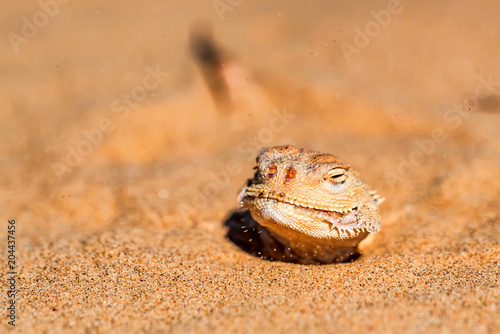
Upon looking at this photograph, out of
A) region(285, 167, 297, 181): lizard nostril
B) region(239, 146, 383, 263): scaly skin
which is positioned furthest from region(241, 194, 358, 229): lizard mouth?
region(285, 167, 297, 181): lizard nostril

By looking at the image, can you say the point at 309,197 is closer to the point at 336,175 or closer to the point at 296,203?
the point at 296,203

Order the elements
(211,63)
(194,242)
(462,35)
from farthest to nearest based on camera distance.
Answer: (462,35) → (211,63) → (194,242)

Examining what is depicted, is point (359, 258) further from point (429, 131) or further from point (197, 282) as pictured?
point (429, 131)

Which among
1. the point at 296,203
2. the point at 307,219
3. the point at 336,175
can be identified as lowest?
the point at 307,219

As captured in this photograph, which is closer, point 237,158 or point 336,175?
point 336,175

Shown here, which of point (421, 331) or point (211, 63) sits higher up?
point (211, 63)

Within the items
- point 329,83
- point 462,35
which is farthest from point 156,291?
point 462,35

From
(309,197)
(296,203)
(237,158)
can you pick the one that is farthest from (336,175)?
(237,158)
